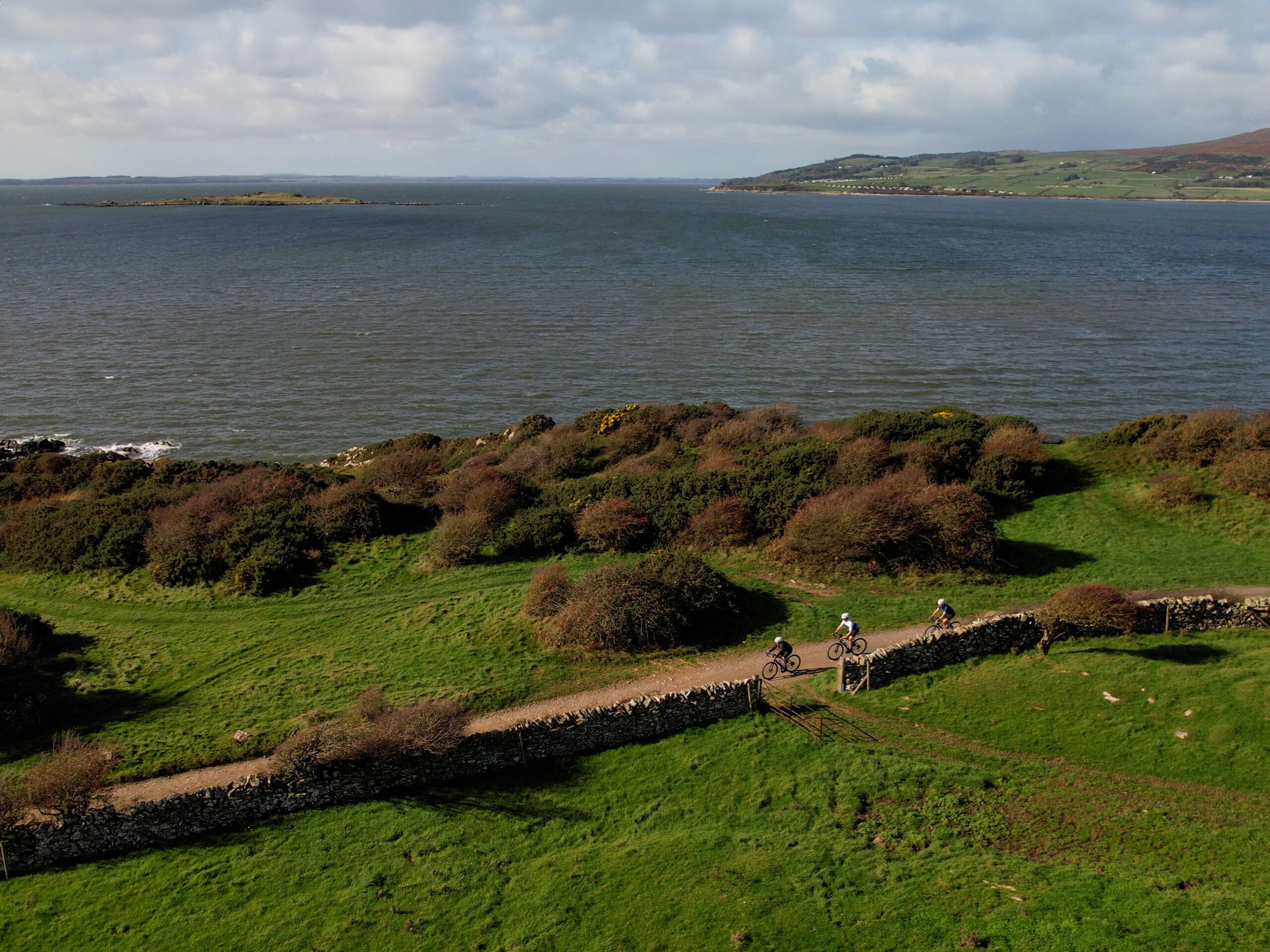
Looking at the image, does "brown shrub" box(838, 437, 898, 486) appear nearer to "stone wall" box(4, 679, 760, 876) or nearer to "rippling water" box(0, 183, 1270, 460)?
"stone wall" box(4, 679, 760, 876)

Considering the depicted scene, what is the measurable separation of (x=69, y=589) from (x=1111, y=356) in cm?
7055

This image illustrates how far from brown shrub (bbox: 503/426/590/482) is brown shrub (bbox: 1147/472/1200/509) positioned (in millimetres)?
23898

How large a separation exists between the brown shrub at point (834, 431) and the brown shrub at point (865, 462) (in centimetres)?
265

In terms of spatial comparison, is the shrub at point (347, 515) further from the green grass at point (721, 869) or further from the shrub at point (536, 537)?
the green grass at point (721, 869)

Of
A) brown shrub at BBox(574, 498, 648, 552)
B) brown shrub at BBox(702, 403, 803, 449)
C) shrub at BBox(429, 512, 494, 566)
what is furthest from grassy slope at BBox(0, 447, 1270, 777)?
brown shrub at BBox(702, 403, 803, 449)

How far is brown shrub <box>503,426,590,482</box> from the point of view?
126 feet

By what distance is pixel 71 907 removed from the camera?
1523cm

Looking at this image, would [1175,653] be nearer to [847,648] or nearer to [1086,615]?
[1086,615]

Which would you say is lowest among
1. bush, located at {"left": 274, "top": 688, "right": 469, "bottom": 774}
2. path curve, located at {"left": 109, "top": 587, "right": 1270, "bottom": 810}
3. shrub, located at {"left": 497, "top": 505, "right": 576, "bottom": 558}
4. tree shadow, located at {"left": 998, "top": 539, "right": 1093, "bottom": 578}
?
path curve, located at {"left": 109, "top": 587, "right": 1270, "bottom": 810}

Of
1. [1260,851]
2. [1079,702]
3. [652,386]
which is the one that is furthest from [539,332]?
[1260,851]

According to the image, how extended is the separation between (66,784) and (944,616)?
20621 mm

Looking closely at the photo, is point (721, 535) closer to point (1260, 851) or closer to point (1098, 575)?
point (1098, 575)

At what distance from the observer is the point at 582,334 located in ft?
246

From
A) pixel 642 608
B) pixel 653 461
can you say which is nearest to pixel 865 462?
pixel 653 461
